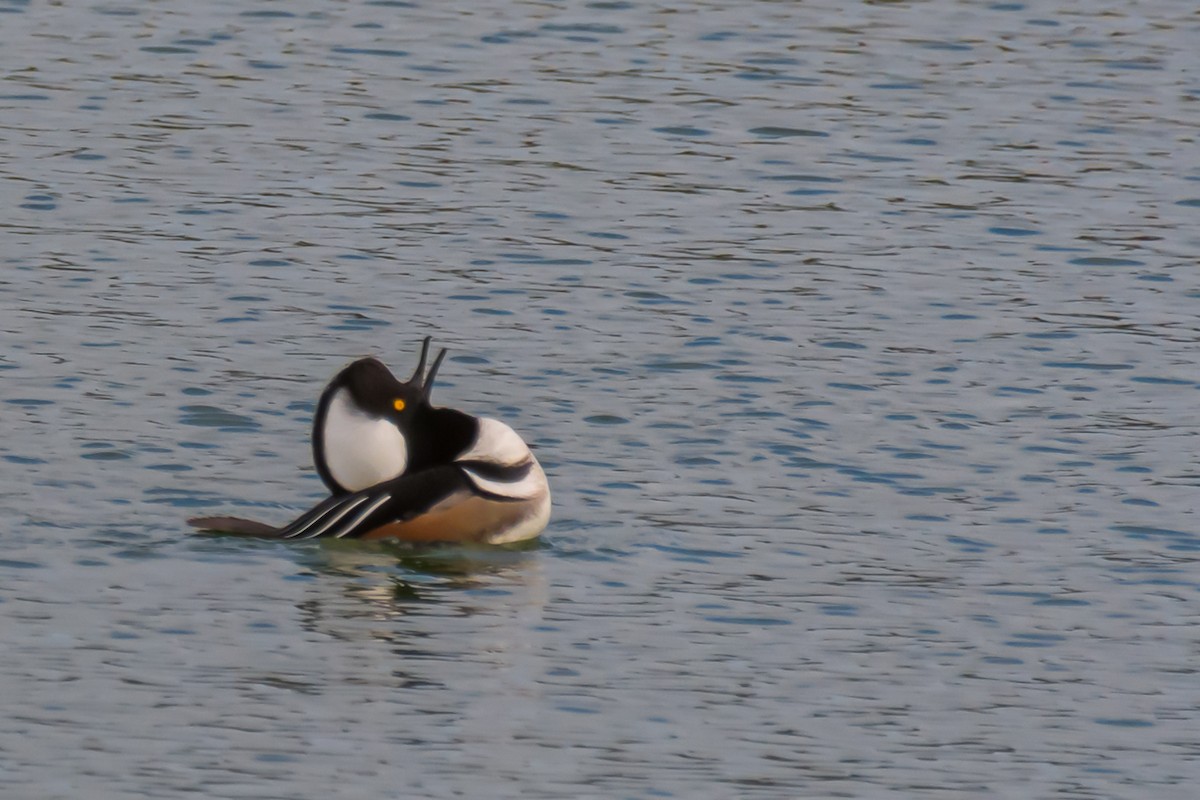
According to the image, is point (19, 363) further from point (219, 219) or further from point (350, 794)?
point (350, 794)

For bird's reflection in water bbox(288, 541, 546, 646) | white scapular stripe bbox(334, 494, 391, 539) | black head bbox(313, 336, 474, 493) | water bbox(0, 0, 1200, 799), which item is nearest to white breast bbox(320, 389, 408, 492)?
black head bbox(313, 336, 474, 493)

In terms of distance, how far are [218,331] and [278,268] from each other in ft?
5.26

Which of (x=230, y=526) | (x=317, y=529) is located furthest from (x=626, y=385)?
(x=230, y=526)

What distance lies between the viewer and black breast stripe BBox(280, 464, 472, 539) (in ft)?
41.2

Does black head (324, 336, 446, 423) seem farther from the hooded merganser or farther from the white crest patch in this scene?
the white crest patch

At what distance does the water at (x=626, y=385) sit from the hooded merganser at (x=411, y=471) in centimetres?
21

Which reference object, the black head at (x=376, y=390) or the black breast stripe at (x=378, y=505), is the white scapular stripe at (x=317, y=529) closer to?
the black breast stripe at (x=378, y=505)

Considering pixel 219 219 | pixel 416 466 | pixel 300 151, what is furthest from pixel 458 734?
pixel 300 151

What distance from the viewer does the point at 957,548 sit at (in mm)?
12797

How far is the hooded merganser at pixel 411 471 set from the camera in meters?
12.8

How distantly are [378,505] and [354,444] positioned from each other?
1.34 feet

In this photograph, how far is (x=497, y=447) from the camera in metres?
13.0

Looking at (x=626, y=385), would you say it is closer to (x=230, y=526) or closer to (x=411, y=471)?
(x=411, y=471)

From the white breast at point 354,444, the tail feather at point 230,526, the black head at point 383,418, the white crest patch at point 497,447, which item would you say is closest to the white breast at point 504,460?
the white crest patch at point 497,447
